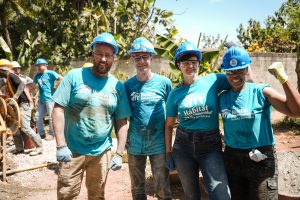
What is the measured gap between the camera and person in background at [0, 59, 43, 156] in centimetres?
686

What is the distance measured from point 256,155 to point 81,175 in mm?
1796

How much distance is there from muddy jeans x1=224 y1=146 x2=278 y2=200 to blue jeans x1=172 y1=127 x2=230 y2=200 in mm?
128

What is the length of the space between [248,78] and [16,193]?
4.34 meters

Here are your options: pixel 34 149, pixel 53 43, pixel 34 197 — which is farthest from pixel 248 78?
pixel 53 43

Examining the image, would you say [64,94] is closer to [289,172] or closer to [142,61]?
[142,61]

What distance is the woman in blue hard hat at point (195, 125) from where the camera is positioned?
309 cm

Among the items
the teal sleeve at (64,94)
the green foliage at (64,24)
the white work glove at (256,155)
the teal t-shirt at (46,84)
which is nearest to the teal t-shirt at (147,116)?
the teal sleeve at (64,94)

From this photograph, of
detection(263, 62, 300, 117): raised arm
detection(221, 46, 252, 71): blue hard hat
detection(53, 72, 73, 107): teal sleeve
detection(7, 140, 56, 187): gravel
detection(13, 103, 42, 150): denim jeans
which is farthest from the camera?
detection(13, 103, 42, 150): denim jeans

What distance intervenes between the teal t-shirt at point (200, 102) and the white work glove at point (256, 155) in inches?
20.2

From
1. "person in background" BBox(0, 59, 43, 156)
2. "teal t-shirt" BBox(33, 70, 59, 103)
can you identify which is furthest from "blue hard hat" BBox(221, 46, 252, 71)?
"teal t-shirt" BBox(33, 70, 59, 103)

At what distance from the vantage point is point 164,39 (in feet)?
26.7

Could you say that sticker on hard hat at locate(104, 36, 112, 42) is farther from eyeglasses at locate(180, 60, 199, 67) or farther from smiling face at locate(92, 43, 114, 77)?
eyeglasses at locate(180, 60, 199, 67)

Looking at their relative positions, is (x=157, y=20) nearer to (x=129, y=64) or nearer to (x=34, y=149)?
(x=129, y=64)

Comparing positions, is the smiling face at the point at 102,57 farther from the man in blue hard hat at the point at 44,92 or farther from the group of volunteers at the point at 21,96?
the man in blue hard hat at the point at 44,92
